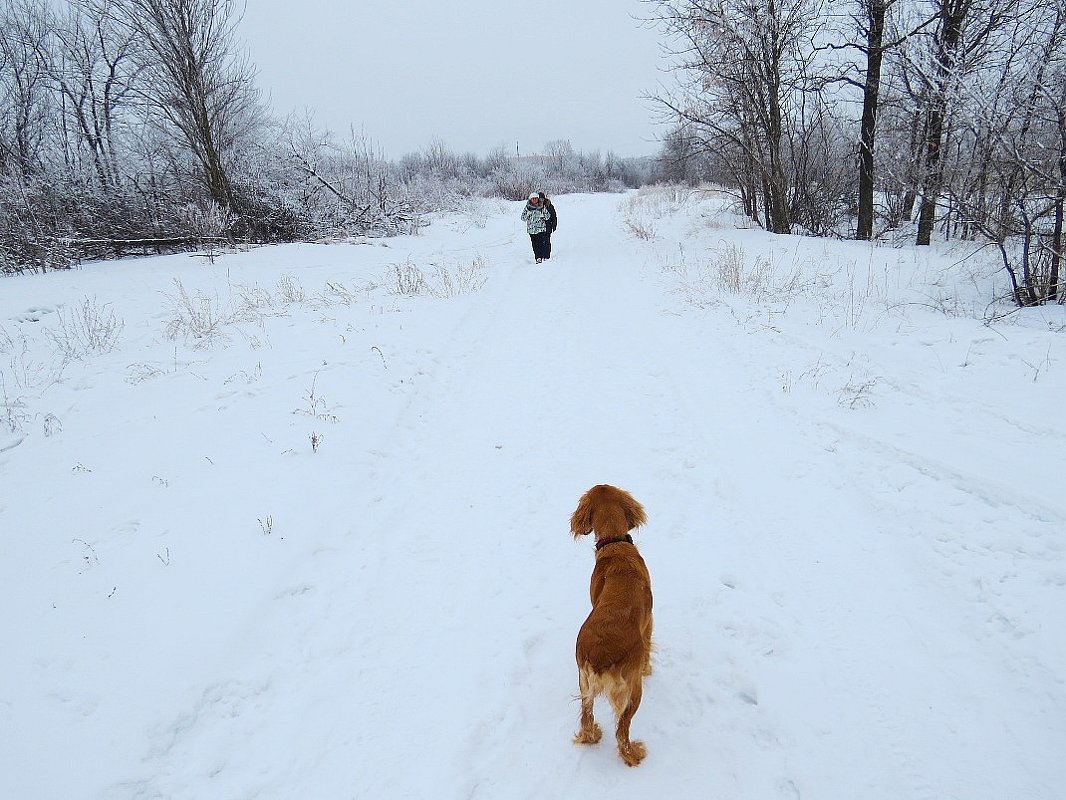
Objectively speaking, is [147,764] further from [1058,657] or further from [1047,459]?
[1047,459]

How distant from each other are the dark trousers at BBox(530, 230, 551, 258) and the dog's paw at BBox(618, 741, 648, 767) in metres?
12.5

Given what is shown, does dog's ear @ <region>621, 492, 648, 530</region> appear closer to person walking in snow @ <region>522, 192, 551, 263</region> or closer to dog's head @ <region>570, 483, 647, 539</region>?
dog's head @ <region>570, 483, 647, 539</region>

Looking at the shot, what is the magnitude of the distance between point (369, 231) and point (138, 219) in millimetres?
6872

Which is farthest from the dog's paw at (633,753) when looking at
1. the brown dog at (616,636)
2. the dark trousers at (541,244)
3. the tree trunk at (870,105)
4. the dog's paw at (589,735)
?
the dark trousers at (541,244)

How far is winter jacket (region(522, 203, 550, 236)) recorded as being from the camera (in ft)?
42.6

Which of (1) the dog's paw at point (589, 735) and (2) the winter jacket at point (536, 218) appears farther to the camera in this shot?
(2) the winter jacket at point (536, 218)

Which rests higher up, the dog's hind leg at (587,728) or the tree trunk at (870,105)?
the tree trunk at (870,105)

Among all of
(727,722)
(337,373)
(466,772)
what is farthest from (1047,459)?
(337,373)

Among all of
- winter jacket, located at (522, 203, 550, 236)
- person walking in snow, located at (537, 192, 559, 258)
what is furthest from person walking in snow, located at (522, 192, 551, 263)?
person walking in snow, located at (537, 192, 559, 258)

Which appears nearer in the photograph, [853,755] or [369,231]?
[853,755]

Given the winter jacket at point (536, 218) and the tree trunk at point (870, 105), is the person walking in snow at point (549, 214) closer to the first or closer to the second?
the winter jacket at point (536, 218)

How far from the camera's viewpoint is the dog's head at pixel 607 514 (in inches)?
99.5

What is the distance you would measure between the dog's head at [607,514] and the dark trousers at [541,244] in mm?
11631

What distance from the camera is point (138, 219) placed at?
13594 millimetres
